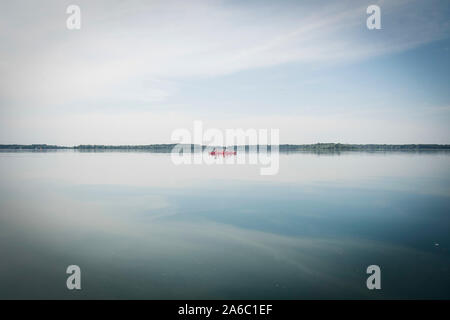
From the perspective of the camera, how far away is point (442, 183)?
881 inches

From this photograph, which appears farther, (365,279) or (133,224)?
(133,224)

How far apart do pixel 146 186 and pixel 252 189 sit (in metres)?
8.07

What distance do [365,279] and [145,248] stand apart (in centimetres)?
616

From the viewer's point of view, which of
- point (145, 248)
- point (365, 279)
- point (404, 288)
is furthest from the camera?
point (145, 248)

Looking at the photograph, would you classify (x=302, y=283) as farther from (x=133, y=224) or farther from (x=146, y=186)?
(x=146, y=186)

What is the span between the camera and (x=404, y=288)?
259 inches

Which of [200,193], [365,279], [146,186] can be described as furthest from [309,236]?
[146,186]
